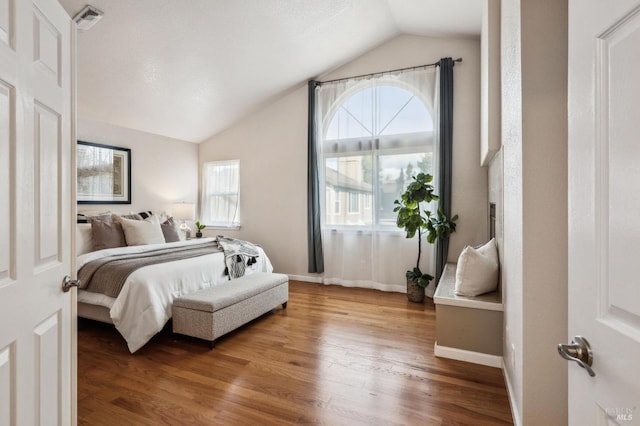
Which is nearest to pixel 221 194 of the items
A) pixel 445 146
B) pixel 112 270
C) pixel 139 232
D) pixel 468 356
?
pixel 139 232

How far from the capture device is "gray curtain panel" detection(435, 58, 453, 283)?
4066 millimetres

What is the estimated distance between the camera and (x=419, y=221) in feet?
12.9

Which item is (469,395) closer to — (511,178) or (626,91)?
(511,178)

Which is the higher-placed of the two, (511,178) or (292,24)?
(292,24)

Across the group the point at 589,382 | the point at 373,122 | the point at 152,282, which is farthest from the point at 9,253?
the point at 373,122

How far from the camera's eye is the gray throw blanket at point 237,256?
3.64 metres

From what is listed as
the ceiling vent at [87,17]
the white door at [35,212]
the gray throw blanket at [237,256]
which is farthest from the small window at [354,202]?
the white door at [35,212]

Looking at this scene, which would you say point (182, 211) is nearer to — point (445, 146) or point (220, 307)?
point (220, 307)

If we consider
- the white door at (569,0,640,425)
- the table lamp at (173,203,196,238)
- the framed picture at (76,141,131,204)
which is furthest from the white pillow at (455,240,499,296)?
the framed picture at (76,141,131,204)

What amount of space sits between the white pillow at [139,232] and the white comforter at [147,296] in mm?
603

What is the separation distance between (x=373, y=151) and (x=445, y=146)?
3.17 feet

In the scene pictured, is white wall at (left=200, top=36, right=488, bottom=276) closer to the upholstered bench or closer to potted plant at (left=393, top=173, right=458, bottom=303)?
potted plant at (left=393, top=173, right=458, bottom=303)

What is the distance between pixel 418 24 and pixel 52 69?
3.99 metres

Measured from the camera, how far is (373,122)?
461 centimetres
